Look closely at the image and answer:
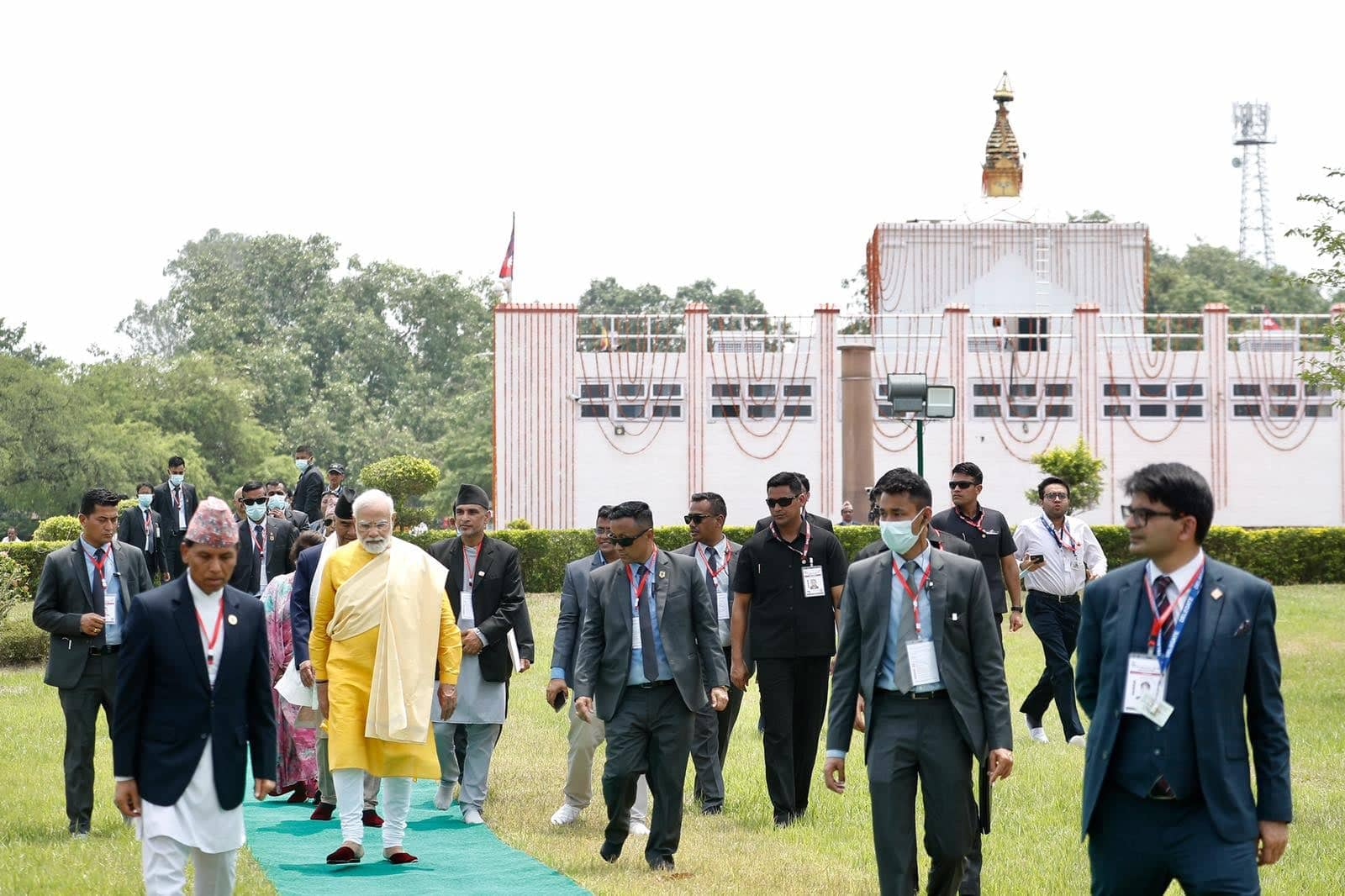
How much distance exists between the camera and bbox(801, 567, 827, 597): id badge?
11.0m

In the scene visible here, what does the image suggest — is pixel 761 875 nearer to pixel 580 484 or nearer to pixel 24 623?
pixel 24 623

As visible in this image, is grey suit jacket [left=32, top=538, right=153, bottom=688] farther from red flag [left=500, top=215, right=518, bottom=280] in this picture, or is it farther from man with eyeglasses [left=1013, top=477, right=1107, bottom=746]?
red flag [left=500, top=215, right=518, bottom=280]

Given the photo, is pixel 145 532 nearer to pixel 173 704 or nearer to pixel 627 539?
pixel 627 539

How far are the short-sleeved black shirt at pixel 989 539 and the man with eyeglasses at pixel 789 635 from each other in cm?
156

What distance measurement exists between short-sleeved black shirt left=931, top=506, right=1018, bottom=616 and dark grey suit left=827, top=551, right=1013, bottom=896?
5.04m

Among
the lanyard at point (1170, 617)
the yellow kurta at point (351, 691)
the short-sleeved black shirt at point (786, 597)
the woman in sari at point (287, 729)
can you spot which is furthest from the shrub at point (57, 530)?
the lanyard at point (1170, 617)

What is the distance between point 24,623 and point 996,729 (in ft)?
58.4

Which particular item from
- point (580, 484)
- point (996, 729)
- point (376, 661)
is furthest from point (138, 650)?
point (580, 484)

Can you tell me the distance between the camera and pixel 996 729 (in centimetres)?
715

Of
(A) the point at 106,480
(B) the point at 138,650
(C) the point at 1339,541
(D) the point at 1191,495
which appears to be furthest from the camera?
(A) the point at 106,480

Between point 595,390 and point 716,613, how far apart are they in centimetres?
3591

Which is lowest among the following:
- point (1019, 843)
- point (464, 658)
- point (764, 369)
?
point (1019, 843)

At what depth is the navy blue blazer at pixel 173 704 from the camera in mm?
6602

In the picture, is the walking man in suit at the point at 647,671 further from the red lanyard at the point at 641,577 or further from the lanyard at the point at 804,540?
the lanyard at the point at 804,540
